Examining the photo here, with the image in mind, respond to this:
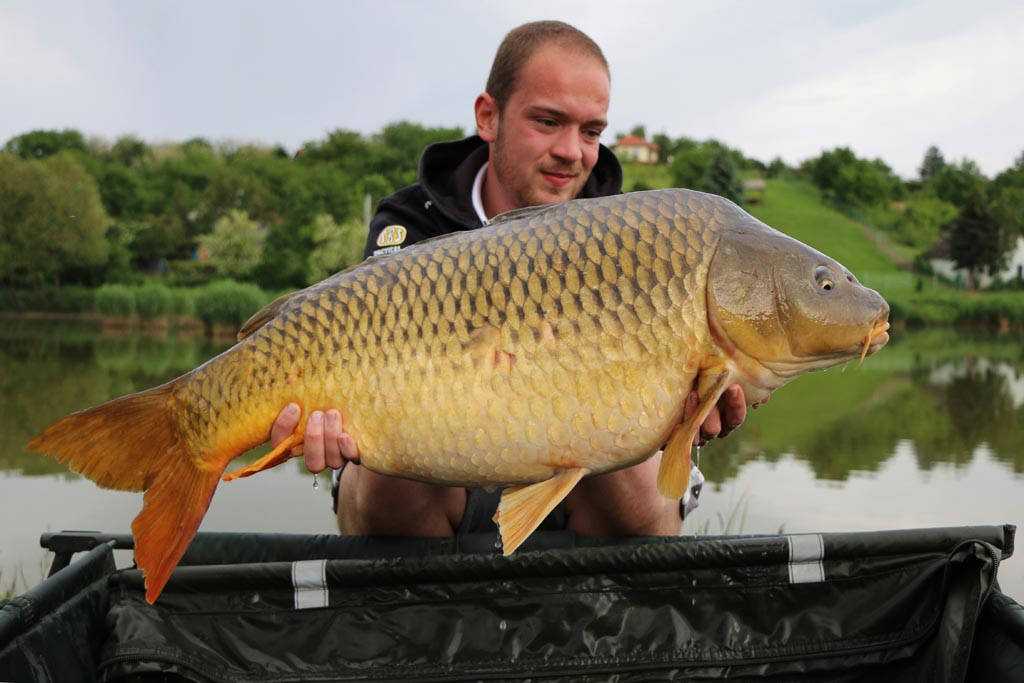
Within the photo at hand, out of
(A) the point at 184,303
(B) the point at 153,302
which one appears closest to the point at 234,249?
(B) the point at 153,302

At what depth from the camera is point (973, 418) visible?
654cm

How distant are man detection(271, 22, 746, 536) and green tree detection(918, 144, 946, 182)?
64658mm

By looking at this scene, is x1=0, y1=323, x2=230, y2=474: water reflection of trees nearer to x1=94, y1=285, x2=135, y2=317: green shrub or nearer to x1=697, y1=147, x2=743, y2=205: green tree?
x1=94, y1=285, x2=135, y2=317: green shrub

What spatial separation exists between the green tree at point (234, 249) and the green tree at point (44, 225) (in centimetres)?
334

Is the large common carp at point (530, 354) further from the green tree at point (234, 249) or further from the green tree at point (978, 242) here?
the green tree at point (978, 242)

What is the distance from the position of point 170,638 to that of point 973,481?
4.59m

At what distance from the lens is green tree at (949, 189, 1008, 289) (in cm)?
2742

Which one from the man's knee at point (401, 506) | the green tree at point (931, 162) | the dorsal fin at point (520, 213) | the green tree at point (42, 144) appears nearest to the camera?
the dorsal fin at point (520, 213)

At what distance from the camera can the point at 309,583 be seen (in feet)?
4.18

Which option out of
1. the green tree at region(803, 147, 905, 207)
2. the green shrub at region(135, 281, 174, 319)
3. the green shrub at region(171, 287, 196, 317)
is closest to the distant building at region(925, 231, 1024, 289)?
the green tree at region(803, 147, 905, 207)

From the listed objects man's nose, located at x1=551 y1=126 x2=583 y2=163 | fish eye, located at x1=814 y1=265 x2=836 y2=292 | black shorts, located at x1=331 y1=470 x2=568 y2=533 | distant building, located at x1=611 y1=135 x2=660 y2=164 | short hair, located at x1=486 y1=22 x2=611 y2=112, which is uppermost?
distant building, located at x1=611 y1=135 x2=660 y2=164

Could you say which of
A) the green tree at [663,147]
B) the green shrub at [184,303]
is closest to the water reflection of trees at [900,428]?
the green shrub at [184,303]

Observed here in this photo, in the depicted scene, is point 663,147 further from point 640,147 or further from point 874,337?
point 874,337

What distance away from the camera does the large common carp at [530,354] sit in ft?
3.31
